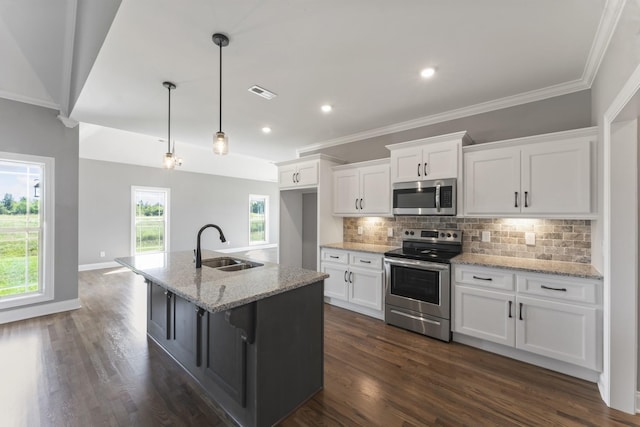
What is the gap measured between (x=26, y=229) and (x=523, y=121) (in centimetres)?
637

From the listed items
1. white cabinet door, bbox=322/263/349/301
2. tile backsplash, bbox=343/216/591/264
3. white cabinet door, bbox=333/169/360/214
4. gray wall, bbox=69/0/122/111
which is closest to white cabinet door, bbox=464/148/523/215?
tile backsplash, bbox=343/216/591/264

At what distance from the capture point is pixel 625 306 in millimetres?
1934

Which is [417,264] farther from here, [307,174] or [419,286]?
[307,174]

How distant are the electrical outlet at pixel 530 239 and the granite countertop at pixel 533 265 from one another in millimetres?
176

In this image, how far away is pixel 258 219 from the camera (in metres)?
10.6

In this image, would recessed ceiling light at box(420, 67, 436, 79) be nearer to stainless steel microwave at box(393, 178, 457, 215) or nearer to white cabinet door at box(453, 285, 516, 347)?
stainless steel microwave at box(393, 178, 457, 215)

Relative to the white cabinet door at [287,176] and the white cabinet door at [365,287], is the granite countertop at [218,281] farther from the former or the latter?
the white cabinet door at [287,176]

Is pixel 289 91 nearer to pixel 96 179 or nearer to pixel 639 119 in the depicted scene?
pixel 639 119

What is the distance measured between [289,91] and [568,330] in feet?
11.3

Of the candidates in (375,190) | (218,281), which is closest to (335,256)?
(375,190)

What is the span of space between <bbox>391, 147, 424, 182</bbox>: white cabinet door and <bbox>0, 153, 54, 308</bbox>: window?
4.67 meters

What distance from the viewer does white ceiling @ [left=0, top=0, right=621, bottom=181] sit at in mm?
1805

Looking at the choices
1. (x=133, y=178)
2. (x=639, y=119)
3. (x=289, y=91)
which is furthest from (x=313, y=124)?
(x=133, y=178)

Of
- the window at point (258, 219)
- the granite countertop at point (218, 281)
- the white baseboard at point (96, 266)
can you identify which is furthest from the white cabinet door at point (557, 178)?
the window at point (258, 219)
